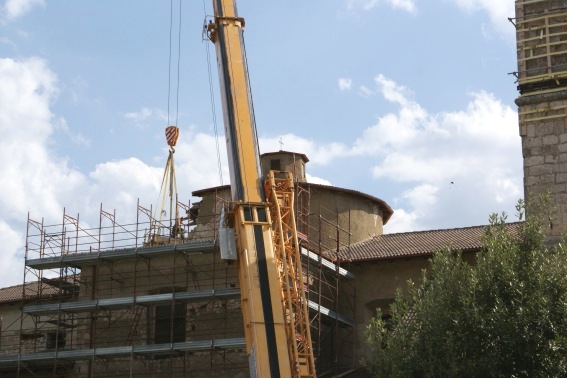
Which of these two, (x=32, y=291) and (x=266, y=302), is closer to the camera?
(x=266, y=302)

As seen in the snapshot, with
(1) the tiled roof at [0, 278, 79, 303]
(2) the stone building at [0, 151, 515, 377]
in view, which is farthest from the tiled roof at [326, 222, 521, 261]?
(1) the tiled roof at [0, 278, 79, 303]

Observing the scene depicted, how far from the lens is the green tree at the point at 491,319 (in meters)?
23.2

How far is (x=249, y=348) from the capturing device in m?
28.3

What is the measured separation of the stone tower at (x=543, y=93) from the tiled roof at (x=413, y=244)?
5.92 metres

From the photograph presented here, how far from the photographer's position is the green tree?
913 inches

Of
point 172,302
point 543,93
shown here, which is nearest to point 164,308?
point 172,302

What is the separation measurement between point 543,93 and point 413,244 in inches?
364

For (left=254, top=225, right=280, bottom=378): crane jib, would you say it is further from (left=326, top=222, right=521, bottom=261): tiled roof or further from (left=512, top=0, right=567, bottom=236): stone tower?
(left=326, top=222, right=521, bottom=261): tiled roof

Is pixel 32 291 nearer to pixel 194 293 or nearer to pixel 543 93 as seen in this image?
pixel 194 293

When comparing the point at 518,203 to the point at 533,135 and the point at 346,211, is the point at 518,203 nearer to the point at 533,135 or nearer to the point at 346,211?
the point at 533,135

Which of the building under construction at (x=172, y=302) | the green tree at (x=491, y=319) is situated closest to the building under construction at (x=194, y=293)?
the building under construction at (x=172, y=302)

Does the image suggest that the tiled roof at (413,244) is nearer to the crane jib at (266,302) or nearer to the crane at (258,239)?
the crane at (258,239)

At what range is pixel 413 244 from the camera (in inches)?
1469

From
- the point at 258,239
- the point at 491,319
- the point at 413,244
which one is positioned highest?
the point at 413,244
